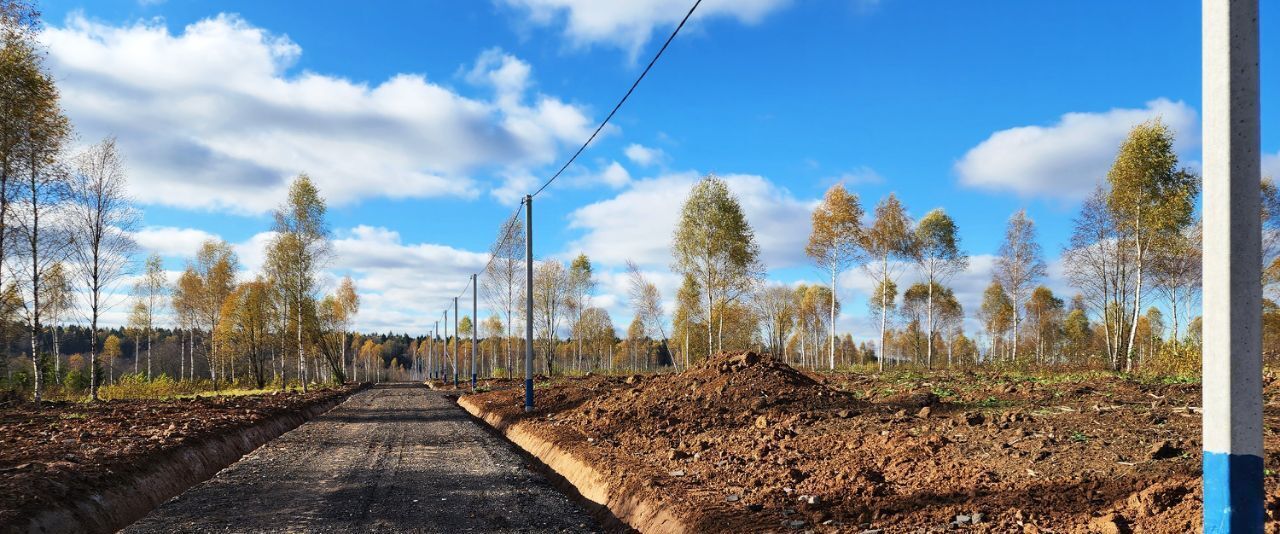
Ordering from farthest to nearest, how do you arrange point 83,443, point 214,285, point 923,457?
point 214,285, point 83,443, point 923,457

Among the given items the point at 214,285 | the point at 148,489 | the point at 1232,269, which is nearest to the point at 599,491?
the point at 148,489

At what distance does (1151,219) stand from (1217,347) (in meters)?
29.2

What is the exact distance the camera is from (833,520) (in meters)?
6.85

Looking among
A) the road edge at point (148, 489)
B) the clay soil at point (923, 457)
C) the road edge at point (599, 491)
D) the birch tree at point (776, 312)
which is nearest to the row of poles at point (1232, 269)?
the clay soil at point (923, 457)

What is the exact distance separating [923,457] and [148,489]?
10.8 meters

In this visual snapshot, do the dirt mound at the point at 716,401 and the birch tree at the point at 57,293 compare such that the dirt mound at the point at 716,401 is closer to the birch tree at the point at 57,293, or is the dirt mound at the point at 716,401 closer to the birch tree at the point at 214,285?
the birch tree at the point at 57,293

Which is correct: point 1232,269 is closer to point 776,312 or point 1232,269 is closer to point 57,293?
point 57,293

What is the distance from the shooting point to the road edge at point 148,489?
313 inches

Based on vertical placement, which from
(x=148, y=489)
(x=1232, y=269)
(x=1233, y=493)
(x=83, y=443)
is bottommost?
(x=148, y=489)

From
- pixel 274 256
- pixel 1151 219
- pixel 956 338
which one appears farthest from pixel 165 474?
pixel 956 338

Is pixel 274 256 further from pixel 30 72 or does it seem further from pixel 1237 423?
pixel 1237 423

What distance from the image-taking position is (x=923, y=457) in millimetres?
8258

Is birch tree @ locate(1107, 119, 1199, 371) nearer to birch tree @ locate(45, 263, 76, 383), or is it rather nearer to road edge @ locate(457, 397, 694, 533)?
road edge @ locate(457, 397, 694, 533)

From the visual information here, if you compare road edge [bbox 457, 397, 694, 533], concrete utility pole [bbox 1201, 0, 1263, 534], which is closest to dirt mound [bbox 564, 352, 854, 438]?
road edge [bbox 457, 397, 694, 533]
